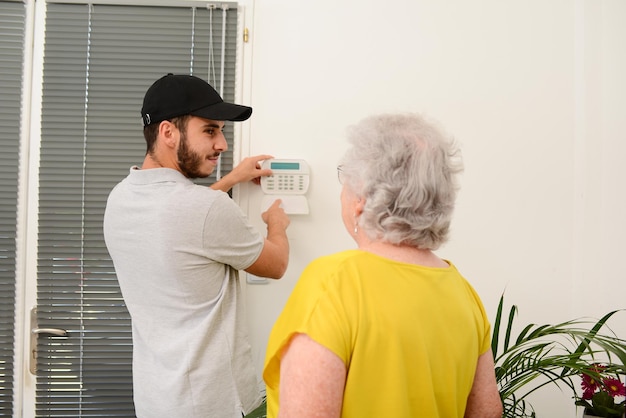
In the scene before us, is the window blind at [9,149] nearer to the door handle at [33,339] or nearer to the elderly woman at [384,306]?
the door handle at [33,339]

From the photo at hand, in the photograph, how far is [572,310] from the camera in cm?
228

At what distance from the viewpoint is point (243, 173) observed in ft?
6.97

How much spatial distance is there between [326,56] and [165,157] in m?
0.82

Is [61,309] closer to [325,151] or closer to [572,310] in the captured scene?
[325,151]

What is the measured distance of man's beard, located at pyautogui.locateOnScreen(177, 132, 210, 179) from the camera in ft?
5.70

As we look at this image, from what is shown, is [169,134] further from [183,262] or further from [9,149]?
[9,149]

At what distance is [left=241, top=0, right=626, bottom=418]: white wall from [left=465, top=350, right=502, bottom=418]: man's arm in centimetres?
93

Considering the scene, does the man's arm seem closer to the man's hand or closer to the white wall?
the white wall

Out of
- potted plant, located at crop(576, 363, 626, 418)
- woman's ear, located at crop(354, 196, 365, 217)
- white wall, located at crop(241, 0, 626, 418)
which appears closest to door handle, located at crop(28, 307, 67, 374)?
white wall, located at crop(241, 0, 626, 418)

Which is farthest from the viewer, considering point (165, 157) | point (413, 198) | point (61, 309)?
point (61, 309)

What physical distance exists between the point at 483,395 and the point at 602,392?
63 centimetres

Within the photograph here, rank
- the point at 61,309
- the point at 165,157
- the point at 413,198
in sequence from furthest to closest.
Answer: the point at 61,309 → the point at 165,157 → the point at 413,198

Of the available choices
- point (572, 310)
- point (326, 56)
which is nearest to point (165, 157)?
point (326, 56)

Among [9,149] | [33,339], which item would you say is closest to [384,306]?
[33,339]
